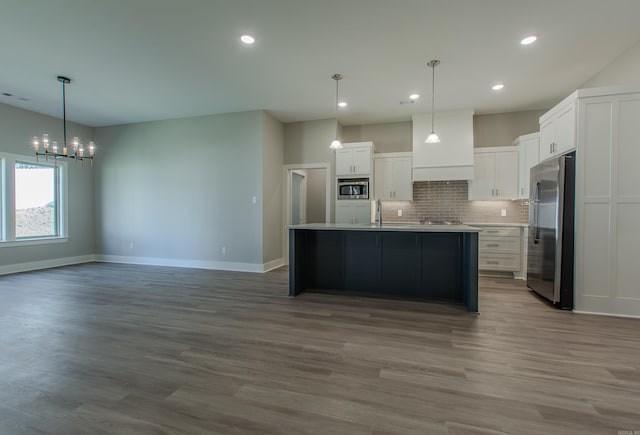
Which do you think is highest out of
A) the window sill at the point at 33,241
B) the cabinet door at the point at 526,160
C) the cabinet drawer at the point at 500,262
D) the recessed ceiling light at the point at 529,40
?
the recessed ceiling light at the point at 529,40

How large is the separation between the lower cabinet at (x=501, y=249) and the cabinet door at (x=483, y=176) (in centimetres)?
70

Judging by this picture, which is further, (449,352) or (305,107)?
(305,107)

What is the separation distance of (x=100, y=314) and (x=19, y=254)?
4.00 metres

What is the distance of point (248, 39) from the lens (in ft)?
10.8

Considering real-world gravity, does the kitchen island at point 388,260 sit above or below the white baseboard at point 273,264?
above

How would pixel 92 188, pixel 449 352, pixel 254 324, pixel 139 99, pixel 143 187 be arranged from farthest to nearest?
pixel 92 188 → pixel 143 187 → pixel 139 99 → pixel 254 324 → pixel 449 352

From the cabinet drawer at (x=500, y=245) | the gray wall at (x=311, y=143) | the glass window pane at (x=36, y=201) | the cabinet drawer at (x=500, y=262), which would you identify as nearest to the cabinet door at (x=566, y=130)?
the cabinet drawer at (x=500, y=245)

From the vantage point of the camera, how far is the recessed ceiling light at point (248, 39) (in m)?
3.23

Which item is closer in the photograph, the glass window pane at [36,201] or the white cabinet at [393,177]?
the glass window pane at [36,201]

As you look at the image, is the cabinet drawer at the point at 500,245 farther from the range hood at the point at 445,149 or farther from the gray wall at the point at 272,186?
the gray wall at the point at 272,186

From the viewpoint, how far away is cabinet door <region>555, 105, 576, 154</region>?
335 centimetres

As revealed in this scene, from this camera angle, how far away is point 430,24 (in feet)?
9.89

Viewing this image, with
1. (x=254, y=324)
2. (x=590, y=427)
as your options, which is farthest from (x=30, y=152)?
(x=590, y=427)

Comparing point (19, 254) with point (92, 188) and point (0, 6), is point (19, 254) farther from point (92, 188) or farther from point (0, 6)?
point (0, 6)
